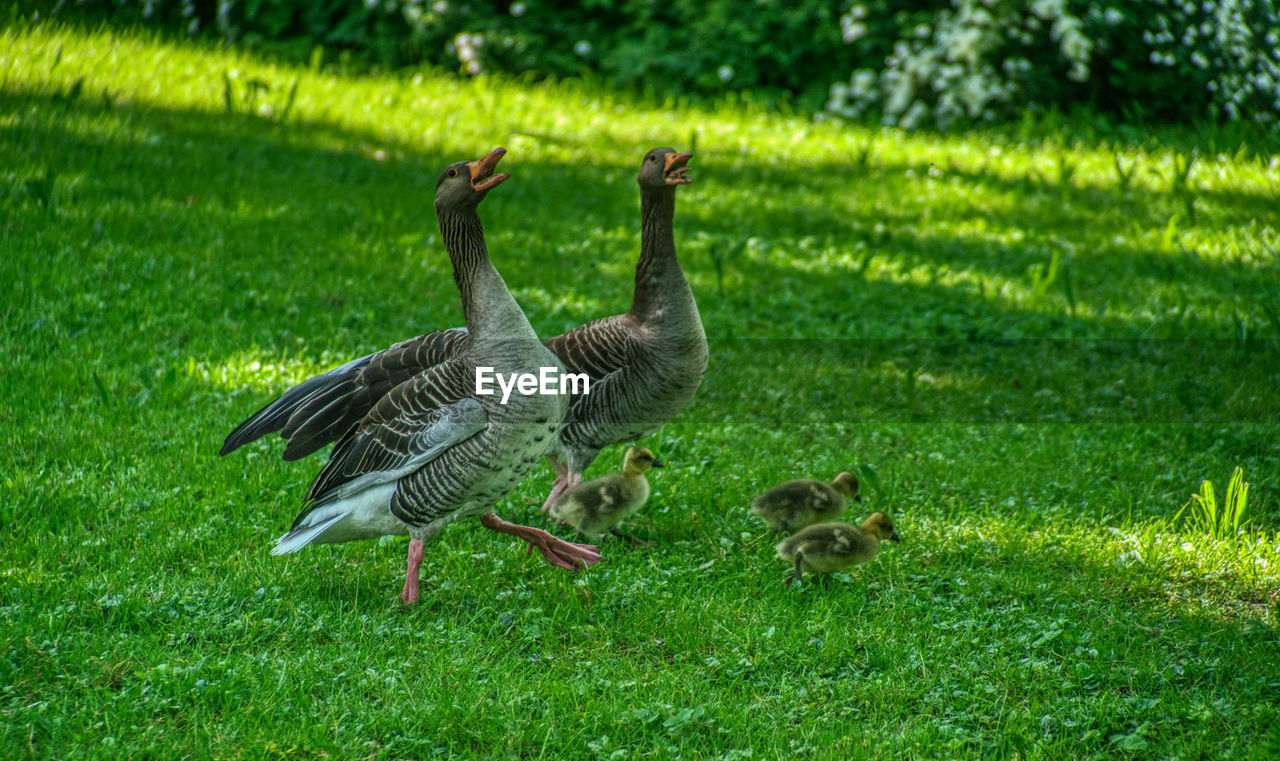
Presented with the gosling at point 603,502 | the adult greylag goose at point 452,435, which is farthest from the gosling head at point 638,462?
the adult greylag goose at point 452,435

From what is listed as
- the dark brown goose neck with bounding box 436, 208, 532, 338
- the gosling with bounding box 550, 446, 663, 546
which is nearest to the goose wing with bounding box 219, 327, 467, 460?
the dark brown goose neck with bounding box 436, 208, 532, 338

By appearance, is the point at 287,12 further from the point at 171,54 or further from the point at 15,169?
the point at 15,169

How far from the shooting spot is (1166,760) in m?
4.12

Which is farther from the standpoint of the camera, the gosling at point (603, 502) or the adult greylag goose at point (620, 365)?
the gosling at point (603, 502)

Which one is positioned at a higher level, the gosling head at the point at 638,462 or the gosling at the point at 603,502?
the gosling head at the point at 638,462

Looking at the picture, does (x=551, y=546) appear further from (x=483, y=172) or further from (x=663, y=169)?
(x=663, y=169)

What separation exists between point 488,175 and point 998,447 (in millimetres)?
3861

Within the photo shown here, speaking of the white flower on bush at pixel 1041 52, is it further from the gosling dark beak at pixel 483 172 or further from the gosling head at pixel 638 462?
the gosling dark beak at pixel 483 172

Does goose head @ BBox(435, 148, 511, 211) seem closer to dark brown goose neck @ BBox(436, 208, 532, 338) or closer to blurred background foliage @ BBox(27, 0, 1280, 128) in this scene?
dark brown goose neck @ BBox(436, 208, 532, 338)

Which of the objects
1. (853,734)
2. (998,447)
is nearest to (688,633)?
(853,734)

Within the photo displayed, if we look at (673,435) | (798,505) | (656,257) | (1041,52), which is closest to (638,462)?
(798,505)

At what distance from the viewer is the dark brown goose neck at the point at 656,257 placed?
19.9 ft

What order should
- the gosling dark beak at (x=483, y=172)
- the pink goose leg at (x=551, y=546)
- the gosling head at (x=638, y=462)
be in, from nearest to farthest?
the gosling dark beak at (x=483, y=172)
the pink goose leg at (x=551, y=546)
the gosling head at (x=638, y=462)

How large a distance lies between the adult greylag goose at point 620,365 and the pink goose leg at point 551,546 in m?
0.67
